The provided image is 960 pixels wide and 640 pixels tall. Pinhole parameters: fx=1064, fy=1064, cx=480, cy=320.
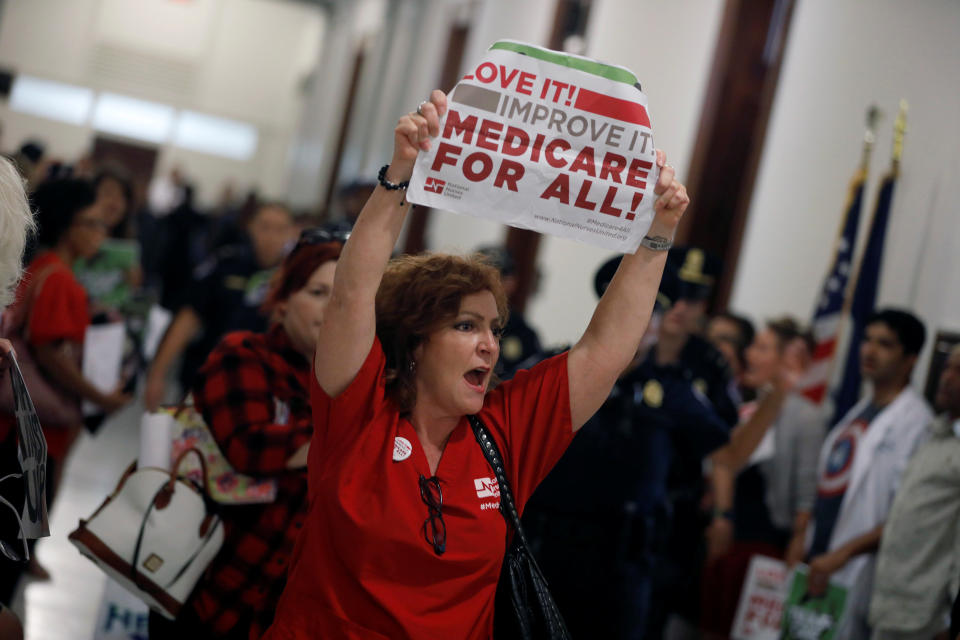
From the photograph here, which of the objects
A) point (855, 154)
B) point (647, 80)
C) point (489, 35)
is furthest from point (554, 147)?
point (489, 35)

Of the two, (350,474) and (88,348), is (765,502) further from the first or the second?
(350,474)

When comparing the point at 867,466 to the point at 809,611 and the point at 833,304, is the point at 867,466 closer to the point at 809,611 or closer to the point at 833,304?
the point at 809,611

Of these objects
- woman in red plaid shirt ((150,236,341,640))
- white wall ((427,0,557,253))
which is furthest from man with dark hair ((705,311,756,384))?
white wall ((427,0,557,253))

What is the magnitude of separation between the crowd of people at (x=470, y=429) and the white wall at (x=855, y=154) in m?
0.55

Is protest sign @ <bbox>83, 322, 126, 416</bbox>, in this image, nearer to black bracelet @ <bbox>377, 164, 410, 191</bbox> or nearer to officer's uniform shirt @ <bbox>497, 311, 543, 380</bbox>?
officer's uniform shirt @ <bbox>497, 311, 543, 380</bbox>

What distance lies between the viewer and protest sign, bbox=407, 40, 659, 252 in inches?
75.7

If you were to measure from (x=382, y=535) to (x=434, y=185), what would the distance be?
63 centimetres

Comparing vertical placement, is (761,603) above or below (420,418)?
below

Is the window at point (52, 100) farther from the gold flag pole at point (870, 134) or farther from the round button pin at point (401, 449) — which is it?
the round button pin at point (401, 449)

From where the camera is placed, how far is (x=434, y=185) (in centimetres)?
189

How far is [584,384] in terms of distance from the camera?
82.7 inches

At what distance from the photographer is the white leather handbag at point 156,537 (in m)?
2.43

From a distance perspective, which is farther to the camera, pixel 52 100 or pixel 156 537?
pixel 52 100

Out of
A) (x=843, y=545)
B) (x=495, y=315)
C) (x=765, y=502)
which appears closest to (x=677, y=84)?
(x=765, y=502)
